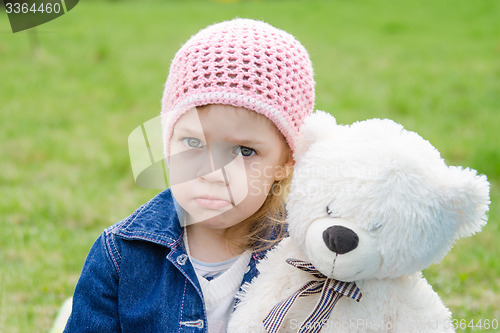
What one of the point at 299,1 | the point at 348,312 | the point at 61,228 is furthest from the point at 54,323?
the point at 299,1

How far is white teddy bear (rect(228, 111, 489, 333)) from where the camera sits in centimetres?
111

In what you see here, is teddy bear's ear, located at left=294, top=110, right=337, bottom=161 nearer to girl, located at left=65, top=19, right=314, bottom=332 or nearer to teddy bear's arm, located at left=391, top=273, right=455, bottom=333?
girl, located at left=65, top=19, right=314, bottom=332

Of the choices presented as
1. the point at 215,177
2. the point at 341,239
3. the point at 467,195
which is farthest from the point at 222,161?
the point at 467,195

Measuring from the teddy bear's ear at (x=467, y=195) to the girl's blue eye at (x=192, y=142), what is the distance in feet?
1.81

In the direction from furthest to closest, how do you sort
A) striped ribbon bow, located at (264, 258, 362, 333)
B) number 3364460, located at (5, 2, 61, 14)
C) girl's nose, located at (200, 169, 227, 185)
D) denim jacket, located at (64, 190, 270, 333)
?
number 3364460, located at (5, 2, 61, 14) < denim jacket, located at (64, 190, 270, 333) < girl's nose, located at (200, 169, 227, 185) < striped ribbon bow, located at (264, 258, 362, 333)

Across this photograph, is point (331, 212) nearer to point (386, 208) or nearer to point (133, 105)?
point (386, 208)

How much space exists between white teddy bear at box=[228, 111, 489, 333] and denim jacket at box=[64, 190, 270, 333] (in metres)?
0.18

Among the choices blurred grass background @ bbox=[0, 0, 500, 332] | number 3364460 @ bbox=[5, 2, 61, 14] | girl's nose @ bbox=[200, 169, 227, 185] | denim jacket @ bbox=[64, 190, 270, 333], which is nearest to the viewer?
girl's nose @ bbox=[200, 169, 227, 185]

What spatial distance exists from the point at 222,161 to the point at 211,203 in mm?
98

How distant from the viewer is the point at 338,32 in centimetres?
743

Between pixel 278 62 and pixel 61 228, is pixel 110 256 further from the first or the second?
pixel 61 228

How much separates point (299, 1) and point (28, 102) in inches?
258

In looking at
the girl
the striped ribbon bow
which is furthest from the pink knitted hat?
the striped ribbon bow

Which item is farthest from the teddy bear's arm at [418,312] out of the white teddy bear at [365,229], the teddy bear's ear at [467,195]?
the teddy bear's ear at [467,195]
